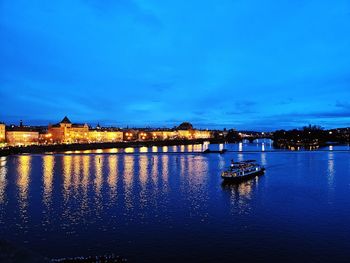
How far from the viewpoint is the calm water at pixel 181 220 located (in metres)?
17.5

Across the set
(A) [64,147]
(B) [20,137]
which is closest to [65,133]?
(B) [20,137]

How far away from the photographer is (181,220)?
22.9m

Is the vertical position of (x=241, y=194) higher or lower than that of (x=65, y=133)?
lower

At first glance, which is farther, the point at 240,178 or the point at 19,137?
the point at 19,137

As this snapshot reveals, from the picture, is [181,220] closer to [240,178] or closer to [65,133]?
[240,178]

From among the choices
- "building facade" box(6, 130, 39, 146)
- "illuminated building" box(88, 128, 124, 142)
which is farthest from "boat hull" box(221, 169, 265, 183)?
"illuminated building" box(88, 128, 124, 142)

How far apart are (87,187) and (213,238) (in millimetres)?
20105

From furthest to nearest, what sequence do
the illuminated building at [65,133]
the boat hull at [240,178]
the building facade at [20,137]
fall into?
the illuminated building at [65,133] → the building facade at [20,137] → the boat hull at [240,178]

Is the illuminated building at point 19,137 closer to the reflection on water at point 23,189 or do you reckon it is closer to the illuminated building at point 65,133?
the illuminated building at point 65,133

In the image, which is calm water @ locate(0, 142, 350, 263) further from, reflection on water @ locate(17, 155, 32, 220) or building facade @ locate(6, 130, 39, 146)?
building facade @ locate(6, 130, 39, 146)

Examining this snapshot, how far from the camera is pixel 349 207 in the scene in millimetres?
26359

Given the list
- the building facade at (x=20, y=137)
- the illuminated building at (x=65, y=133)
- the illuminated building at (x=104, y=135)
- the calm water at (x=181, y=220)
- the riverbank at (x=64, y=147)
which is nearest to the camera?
the calm water at (x=181, y=220)

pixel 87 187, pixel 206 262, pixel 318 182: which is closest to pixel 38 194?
pixel 87 187

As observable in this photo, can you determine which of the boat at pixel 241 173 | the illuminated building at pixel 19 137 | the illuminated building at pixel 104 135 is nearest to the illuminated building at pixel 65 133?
the illuminated building at pixel 104 135
